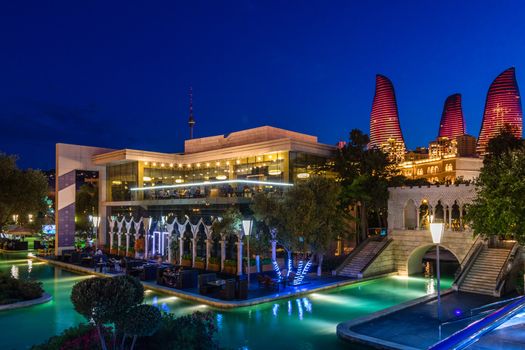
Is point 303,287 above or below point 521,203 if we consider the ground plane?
below

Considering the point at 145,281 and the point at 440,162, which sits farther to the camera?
the point at 440,162

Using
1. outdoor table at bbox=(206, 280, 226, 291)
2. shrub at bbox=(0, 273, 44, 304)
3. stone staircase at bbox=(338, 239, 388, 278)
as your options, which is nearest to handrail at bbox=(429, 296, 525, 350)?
outdoor table at bbox=(206, 280, 226, 291)

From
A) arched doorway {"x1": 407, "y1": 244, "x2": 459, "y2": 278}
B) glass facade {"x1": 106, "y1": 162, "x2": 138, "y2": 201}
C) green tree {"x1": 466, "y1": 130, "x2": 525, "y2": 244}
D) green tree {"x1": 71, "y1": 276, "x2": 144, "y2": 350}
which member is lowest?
arched doorway {"x1": 407, "y1": 244, "x2": 459, "y2": 278}

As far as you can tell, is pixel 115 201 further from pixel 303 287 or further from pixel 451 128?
pixel 451 128

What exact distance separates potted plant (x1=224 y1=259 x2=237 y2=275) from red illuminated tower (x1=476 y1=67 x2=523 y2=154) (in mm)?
138870

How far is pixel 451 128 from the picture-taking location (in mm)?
180250

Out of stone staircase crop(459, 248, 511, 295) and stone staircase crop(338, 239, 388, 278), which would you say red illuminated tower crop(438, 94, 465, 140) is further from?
stone staircase crop(459, 248, 511, 295)

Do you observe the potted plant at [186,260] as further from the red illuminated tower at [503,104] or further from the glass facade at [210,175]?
the red illuminated tower at [503,104]

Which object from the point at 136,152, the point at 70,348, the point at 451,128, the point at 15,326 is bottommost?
the point at 15,326

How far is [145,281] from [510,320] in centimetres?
2202

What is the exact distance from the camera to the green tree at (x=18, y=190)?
30.8 meters

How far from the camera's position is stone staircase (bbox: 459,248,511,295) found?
21484 millimetres

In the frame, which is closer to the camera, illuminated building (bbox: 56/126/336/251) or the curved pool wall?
the curved pool wall

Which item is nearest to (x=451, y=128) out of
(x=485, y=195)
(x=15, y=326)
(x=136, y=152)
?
(x=136, y=152)
